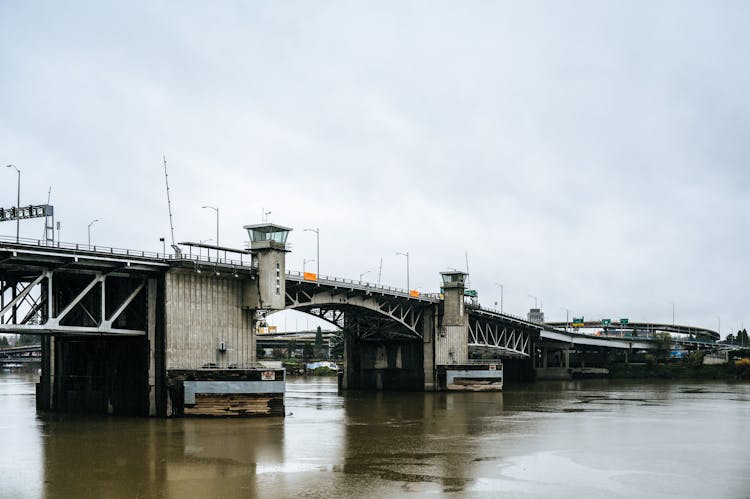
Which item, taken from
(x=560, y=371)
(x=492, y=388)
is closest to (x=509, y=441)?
(x=492, y=388)

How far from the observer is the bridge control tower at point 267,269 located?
7638cm

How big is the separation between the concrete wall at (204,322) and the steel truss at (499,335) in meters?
61.5

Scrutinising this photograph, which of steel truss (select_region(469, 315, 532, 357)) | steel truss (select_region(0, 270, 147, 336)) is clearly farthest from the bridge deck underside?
steel truss (select_region(469, 315, 532, 357))

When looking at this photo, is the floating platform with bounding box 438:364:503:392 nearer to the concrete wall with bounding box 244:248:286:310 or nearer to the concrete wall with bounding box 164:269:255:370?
the concrete wall with bounding box 244:248:286:310

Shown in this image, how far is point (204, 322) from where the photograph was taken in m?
72.7

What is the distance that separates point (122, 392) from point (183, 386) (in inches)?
278

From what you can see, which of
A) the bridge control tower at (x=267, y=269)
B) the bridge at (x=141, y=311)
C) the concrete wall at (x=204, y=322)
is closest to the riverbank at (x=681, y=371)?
the bridge at (x=141, y=311)

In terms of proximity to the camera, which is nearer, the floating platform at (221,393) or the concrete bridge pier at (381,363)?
the floating platform at (221,393)

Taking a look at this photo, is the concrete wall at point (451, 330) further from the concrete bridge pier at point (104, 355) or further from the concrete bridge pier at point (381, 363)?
the concrete bridge pier at point (104, 355)

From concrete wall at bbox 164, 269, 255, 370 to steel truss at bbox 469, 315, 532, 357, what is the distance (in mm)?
61471

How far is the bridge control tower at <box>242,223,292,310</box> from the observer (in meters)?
76.4

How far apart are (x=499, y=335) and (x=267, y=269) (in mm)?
88292

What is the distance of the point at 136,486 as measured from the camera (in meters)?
36.5

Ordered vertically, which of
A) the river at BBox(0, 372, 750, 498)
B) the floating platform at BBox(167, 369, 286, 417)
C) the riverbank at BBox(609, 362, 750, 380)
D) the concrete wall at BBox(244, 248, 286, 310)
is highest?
the concrete wall at BBox(244, 248, 286, 310)
